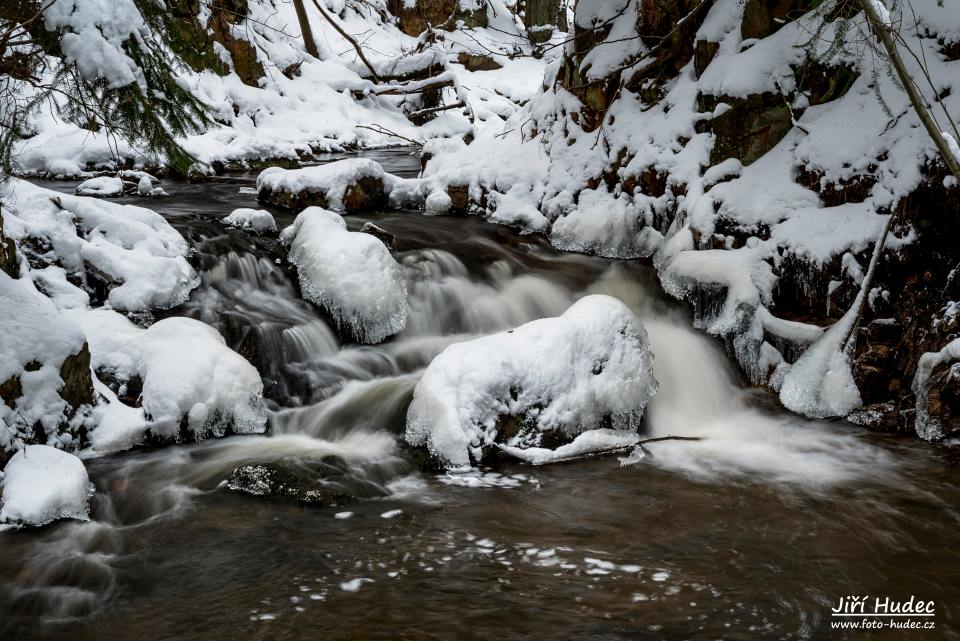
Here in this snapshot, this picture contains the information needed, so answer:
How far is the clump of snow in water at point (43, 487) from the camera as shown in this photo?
3.67 metres

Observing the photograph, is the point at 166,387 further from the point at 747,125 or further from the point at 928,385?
the point at 747,125

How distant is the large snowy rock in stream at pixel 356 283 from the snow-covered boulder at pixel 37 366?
2189 mm

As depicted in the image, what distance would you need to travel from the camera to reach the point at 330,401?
218 inches

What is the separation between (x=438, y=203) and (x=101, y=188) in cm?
469

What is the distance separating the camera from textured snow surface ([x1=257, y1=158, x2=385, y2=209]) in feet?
30.1

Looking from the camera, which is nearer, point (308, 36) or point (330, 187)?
point (330, 187)

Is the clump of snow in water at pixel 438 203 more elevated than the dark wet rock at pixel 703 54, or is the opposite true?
the dark wet rock at pixel 703 54

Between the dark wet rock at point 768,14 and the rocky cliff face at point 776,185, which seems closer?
the rocky cliff face at point 776,185

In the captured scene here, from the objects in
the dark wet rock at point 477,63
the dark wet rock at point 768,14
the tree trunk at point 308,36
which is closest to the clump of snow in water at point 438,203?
the dark wet rock at point 768,14

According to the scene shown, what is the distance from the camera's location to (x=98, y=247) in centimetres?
571

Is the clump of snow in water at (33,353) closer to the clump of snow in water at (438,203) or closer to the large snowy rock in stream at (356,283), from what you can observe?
the large snowy rock in stream at (356,283)

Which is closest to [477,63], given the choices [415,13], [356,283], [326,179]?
[415,13]

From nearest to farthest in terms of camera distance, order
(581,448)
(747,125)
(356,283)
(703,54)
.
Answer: (581,448)
(356,283)
(747,125)
(703,54)

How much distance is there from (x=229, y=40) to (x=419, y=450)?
16.4 metres
